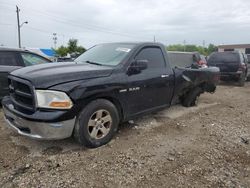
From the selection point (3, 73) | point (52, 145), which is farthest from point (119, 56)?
point (3, 73)

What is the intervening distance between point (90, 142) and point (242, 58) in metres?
10.2

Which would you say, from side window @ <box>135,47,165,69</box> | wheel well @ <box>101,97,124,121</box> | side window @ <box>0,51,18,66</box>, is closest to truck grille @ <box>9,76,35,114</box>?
wheel well @ <box>101,97,124,121</box>

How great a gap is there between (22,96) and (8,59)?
2917 mm

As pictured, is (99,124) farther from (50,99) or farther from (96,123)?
(50,99)

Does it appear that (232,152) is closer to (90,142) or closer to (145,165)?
(145,165)

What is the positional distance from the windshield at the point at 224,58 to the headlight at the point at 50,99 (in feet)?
32.6

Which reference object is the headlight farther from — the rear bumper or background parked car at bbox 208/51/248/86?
background parked car at bbox 208/51/248/86

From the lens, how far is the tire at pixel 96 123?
3.55m

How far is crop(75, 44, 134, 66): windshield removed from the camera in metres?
4.37

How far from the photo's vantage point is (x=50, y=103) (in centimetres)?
329

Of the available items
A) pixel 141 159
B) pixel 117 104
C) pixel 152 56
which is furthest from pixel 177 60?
pixel 141 159

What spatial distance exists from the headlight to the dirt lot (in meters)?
0.80

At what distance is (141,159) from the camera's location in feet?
11.5

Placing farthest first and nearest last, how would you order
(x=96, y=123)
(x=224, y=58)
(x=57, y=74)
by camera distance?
(x=224, y=58)
(x=96, y=123)
(x=57, y=74)
